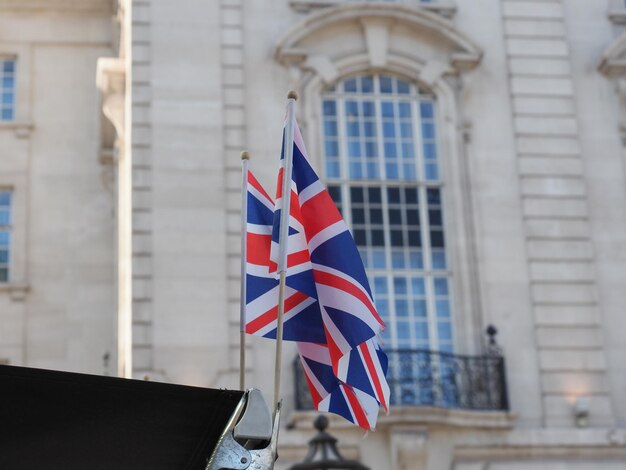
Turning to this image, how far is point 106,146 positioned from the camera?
972 inches

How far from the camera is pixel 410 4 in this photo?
22156 millimetres

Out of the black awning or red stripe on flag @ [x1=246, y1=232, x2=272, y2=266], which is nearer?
the black awning

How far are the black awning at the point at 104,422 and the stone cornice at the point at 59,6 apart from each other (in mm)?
19738

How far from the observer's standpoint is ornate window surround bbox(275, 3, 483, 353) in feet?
70.3

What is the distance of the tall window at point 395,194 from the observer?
21.1m

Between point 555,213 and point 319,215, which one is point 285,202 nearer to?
point 319,215

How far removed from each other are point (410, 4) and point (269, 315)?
525 inches

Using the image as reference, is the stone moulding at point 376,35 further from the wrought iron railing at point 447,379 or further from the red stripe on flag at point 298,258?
the red stripe on flag at point 298,258

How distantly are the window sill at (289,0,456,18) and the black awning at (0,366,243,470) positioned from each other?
16386 millimetres

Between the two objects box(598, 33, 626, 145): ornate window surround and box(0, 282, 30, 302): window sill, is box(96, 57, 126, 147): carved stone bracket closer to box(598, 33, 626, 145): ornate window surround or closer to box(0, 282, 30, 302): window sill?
box(0, 282, 30, 302): window sill

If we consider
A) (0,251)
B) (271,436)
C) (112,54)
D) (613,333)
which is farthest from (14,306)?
(271,436)

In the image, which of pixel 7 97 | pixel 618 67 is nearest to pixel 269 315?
pixel 618 67

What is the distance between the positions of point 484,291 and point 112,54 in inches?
325

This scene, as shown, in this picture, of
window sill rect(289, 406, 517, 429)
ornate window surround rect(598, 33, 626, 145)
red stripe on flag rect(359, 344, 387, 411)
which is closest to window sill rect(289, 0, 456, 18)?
ornate window surround rect(598, 33, 626, 145)
